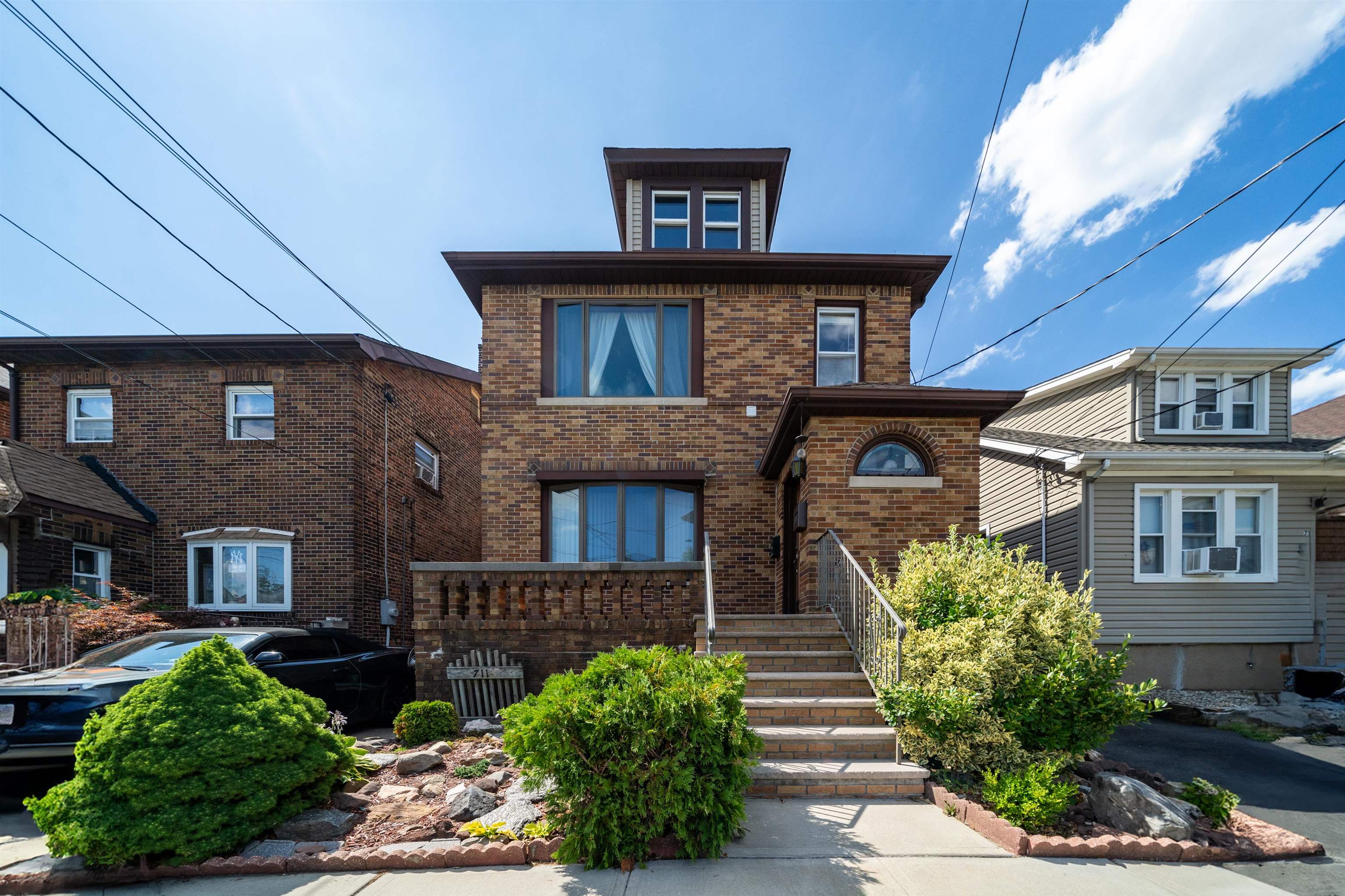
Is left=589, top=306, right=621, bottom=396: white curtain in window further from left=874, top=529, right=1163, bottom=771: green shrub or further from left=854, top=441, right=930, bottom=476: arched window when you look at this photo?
left=874, top=529, right=1163, bottom=771: green shrub

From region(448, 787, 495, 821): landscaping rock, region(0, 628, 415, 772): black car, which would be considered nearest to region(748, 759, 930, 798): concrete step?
region(448, 787, 495, 821): landscaping rock

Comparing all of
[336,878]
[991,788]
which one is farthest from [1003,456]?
[336,878]

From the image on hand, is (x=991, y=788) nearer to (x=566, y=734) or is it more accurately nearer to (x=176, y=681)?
(x=566, y=734)

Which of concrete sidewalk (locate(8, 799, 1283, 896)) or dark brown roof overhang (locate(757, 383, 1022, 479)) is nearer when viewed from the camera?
concrete sidewalk (locate(8, 799, 1283, 896))

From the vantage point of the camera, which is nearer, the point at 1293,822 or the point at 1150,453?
the point at 1293,822

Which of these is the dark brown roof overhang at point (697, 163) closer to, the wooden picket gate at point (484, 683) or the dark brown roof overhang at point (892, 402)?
the dark brown roof overhang at point (892, 402)

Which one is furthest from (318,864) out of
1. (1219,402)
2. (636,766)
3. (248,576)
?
(1219,402)

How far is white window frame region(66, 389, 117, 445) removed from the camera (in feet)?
38.6

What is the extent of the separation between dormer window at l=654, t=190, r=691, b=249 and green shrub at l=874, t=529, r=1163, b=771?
8.11 m

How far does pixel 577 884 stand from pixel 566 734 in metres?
0.79

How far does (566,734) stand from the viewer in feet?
13.1

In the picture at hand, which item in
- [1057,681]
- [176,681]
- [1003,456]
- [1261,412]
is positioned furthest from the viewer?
[1003,456]

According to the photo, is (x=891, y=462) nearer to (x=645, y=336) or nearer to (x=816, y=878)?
(x=645, y=336)

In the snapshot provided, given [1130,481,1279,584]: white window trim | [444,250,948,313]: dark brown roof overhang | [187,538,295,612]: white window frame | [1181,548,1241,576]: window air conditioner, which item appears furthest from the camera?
[187,538,295,612]: white window frame
